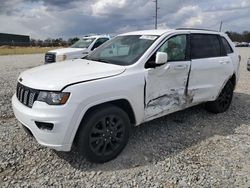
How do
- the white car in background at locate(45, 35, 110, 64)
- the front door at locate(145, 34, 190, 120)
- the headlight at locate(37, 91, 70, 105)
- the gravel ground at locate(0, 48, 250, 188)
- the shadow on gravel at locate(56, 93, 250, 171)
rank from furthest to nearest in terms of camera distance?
the white car in background at locate(45, 35, 110, 64), the front door at locate(145, 34, 190, 120), the shadow on gravel at locate(56, 93, 250, 171), the gravel ground at locate(0, 48, 250, 188), the headlight at locate(37, 91, 70, 105)

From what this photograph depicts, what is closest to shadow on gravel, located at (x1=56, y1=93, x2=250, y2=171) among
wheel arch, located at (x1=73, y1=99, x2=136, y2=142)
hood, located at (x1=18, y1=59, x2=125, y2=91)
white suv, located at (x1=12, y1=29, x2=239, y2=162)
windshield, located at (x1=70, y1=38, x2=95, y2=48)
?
white suv, located at (x1=12, y1=29, x2=239, y2=162)

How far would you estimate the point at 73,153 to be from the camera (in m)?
3.65

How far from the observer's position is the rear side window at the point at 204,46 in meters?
4.59

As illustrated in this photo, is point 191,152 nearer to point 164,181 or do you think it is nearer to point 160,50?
point 164,181

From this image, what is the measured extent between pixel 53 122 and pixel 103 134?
74cm

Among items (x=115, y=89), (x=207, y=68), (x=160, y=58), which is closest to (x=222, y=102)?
(x=207, y=68)

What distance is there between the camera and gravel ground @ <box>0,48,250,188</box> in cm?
304

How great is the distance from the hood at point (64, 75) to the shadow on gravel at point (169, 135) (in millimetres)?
1148

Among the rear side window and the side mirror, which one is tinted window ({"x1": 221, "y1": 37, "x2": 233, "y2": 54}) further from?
the side mirror

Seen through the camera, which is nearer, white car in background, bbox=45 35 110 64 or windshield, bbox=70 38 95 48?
white car in background, bbox=45 35 110 64

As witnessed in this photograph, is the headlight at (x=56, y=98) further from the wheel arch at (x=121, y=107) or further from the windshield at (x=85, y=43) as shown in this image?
the windshield at (x=85, y=43)

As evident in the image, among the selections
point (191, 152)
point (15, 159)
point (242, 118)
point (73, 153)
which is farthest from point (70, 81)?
point (242, 118)

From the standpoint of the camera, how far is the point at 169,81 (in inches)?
158

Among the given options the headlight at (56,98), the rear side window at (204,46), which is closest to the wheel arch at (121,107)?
the headlight at (56,98)
